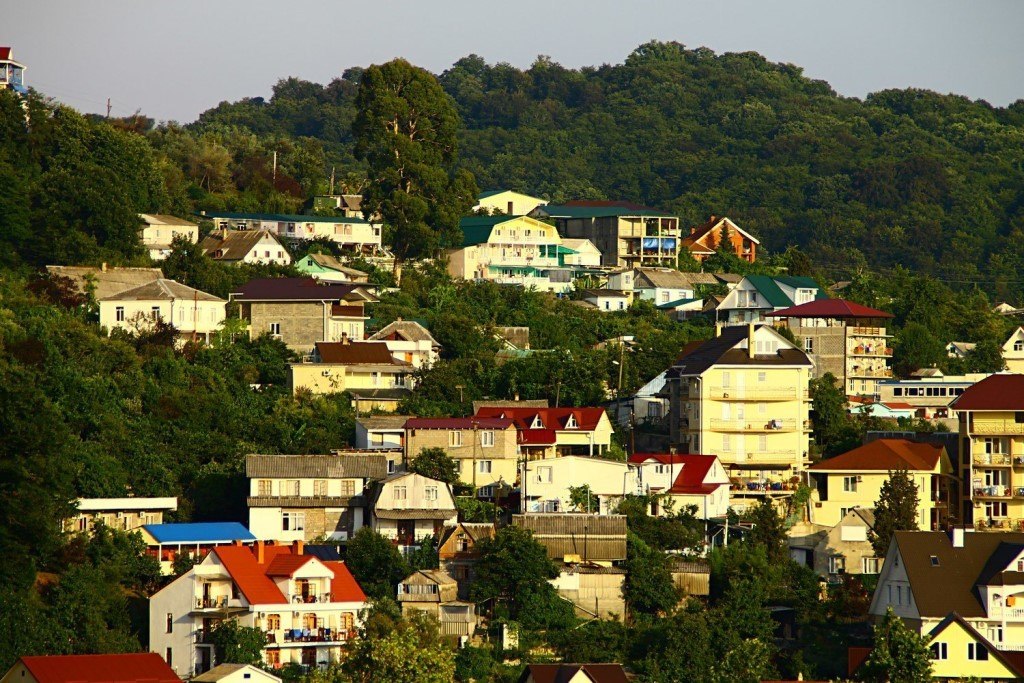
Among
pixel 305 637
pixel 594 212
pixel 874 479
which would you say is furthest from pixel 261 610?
pixel 594 212

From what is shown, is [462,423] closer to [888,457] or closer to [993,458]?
[888,457]

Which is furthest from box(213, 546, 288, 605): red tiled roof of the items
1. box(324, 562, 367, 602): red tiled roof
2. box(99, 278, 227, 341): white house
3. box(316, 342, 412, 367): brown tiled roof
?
box(99, 278, 227, 341): white house

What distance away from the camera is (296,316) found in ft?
206

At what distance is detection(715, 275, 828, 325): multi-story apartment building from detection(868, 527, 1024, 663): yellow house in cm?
2324

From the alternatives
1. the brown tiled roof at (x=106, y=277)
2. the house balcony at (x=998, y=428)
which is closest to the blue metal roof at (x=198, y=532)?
the brown tiled roof at (x=106, y=277)

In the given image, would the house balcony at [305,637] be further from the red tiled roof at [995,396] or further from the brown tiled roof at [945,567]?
the red tiled roof at [995,396]

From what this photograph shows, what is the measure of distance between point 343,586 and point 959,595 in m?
14.3

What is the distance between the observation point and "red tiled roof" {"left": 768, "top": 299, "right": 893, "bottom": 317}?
65125 millimetres

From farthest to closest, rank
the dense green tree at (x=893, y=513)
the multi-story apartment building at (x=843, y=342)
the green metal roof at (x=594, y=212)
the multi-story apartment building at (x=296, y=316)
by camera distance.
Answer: the green metal roof at (x=594, y=212) < the multi-story apartment building at (x=843, y=342) < the multi-story apartment building at (x=296, y=316) < the dense green tree at (x=893, y=513)

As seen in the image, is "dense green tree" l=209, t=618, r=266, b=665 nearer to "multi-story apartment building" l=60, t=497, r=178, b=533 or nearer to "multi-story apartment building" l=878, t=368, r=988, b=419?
"multi-story apartment building" l=60, t=497, r=178, b=533

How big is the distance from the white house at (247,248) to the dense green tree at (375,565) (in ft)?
81.6

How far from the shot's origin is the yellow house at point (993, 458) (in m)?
52.0

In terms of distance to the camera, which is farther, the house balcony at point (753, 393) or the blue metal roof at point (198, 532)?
the house balcony at point (753, 393)

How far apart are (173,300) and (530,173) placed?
6901cm
